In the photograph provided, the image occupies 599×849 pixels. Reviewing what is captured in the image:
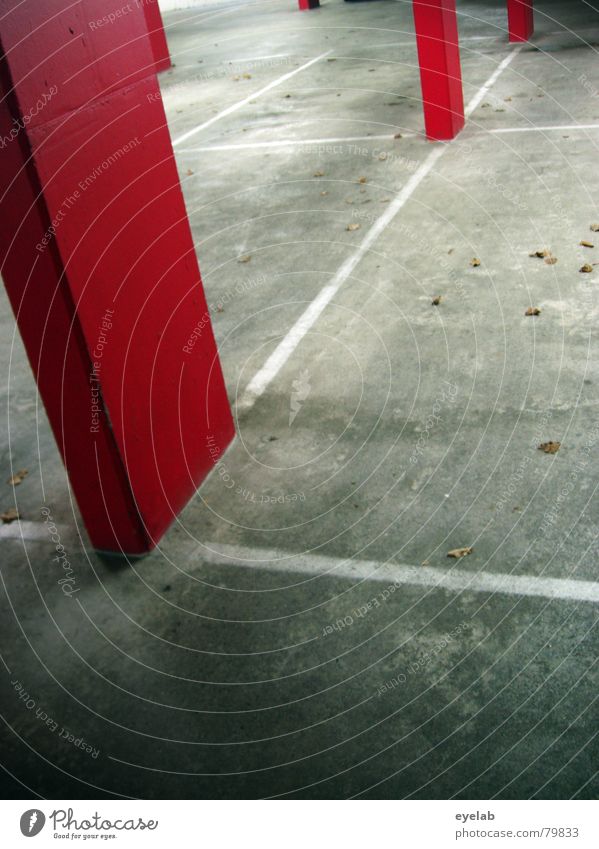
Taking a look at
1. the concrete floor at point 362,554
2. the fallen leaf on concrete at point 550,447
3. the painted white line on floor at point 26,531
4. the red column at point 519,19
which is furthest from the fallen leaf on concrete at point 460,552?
the red column at point 519,19

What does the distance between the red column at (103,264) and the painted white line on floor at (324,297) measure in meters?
0.92

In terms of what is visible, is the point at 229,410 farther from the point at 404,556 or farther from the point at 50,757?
the point at 50,757

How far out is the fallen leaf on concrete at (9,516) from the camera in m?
4.39

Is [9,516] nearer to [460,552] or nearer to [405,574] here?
[405,574]

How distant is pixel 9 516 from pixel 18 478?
0.39 meters

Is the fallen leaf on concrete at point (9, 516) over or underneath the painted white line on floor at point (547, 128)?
underneath

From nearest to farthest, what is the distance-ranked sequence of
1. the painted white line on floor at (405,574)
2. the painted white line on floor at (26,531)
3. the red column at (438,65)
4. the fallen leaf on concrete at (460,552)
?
the painted white line on floor at (405,574)
the fallen leaf on concrete at (460,552)
the painted white line on floor at (26,531)
the red column at (438,65)

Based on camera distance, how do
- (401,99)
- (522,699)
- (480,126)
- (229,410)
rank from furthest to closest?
(401,99)
(480,126)
(229,410)
(522,699)

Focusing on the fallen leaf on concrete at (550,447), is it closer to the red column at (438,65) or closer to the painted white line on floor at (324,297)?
the painted white line on floor at (324,297)

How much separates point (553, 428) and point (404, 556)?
4.20 ft

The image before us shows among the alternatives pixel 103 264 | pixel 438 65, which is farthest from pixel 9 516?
pixel 438 65

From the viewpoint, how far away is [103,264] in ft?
11.3

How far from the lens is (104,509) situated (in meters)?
3.83
